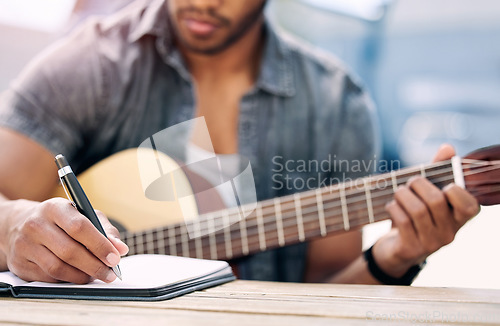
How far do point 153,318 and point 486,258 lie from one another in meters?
1.49

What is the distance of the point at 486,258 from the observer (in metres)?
1.62

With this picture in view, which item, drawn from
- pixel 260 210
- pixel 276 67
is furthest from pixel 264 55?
pixel 260 210

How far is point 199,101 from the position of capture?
1091 mm

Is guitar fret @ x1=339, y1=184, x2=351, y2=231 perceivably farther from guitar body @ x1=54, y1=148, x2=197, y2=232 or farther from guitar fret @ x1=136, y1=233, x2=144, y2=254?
guitar fret @ x1=136, y1=233, x2=144, y2=254

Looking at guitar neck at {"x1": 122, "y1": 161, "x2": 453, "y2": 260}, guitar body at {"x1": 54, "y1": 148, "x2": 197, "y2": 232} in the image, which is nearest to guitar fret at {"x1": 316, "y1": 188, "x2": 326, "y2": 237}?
guitar neck at {"x1": 122, "y1": 161, "x2": 453, "y2": 260}

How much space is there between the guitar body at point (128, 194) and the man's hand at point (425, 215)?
0.34 meters

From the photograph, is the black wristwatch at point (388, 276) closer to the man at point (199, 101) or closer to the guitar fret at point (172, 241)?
the man at point (199, 101)

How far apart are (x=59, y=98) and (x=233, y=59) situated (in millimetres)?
378

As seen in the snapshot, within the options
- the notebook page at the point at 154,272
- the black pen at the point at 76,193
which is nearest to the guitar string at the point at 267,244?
the notebook page at the point at 154,272

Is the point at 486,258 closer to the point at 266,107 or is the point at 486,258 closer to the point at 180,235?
the point at 266,107

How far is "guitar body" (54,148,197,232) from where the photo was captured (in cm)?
86

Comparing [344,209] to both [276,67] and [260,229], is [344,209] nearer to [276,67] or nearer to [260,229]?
[260,229]

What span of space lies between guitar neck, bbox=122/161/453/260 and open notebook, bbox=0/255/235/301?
240mm

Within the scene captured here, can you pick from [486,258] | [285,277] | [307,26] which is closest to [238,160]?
[285,277]
